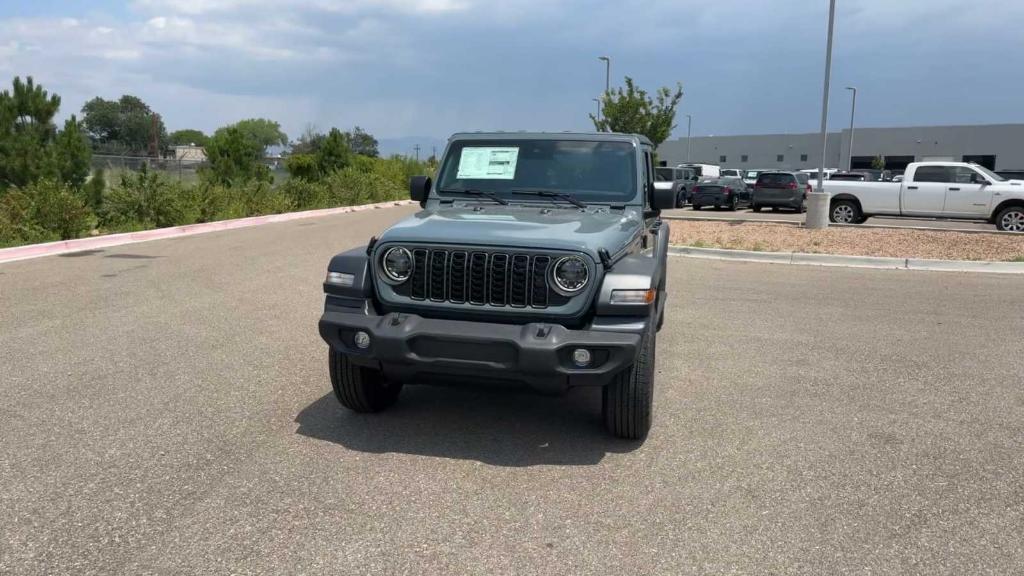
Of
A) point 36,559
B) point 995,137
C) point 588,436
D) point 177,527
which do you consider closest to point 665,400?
point 588,436

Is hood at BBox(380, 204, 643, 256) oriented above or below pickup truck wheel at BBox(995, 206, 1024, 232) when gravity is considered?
above

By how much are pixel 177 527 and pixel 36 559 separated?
540 mm

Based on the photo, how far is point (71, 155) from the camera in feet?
59.3

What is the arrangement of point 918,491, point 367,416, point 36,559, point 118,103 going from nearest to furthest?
point 36,559 → point 918,491 → point 367,416 → point 118,103

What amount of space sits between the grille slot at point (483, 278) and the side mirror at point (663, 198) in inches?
65.9

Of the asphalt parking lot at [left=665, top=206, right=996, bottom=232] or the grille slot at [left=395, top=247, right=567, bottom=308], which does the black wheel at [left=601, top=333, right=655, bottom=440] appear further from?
the asphalt parking lot at [left=665, top=206, right=996, bottom=232]

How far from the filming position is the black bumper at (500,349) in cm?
399

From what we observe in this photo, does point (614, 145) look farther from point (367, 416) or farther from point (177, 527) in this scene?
point (177, 527)

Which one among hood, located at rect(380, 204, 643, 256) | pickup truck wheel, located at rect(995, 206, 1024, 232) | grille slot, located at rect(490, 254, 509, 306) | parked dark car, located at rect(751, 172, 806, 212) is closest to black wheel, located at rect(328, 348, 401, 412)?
hood, located at rect(380, 204, 643, 256)

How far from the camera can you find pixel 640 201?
18.0 feet

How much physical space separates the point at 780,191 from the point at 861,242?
11.1 meters

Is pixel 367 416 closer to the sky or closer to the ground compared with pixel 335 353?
closer to the ground

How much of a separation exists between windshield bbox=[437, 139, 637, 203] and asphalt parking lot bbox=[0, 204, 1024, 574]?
1.48 meters

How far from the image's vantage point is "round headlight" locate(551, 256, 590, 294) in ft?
13.7
